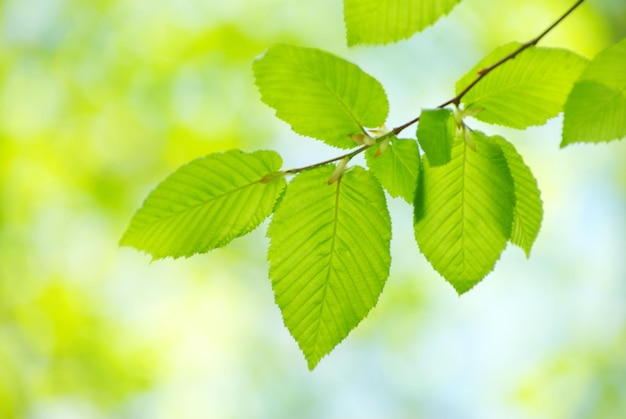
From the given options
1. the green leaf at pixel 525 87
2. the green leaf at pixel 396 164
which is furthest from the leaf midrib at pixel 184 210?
the green leaf at pixel 525 87

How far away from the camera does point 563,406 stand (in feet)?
18.4

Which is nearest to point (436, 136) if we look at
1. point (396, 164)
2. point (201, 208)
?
point (396, 164)

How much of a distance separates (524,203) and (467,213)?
8 centimetres

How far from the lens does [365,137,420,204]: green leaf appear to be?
1.84ft

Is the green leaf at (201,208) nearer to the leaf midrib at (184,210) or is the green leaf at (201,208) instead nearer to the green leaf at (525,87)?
the leaf midrib at (184,210)

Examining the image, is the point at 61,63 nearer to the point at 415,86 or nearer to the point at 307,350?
the point at 415,86

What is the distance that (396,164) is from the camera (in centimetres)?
57

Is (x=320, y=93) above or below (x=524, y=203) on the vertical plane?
above

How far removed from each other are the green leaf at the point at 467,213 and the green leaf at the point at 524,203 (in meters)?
0.04

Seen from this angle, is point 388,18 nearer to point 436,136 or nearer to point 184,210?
point 436,136

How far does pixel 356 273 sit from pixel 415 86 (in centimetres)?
604

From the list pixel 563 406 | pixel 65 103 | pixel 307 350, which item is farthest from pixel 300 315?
pixel 65 103

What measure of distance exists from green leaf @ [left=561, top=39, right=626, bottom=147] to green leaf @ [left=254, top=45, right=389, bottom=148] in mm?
152

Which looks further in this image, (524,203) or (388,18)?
(524,203)
